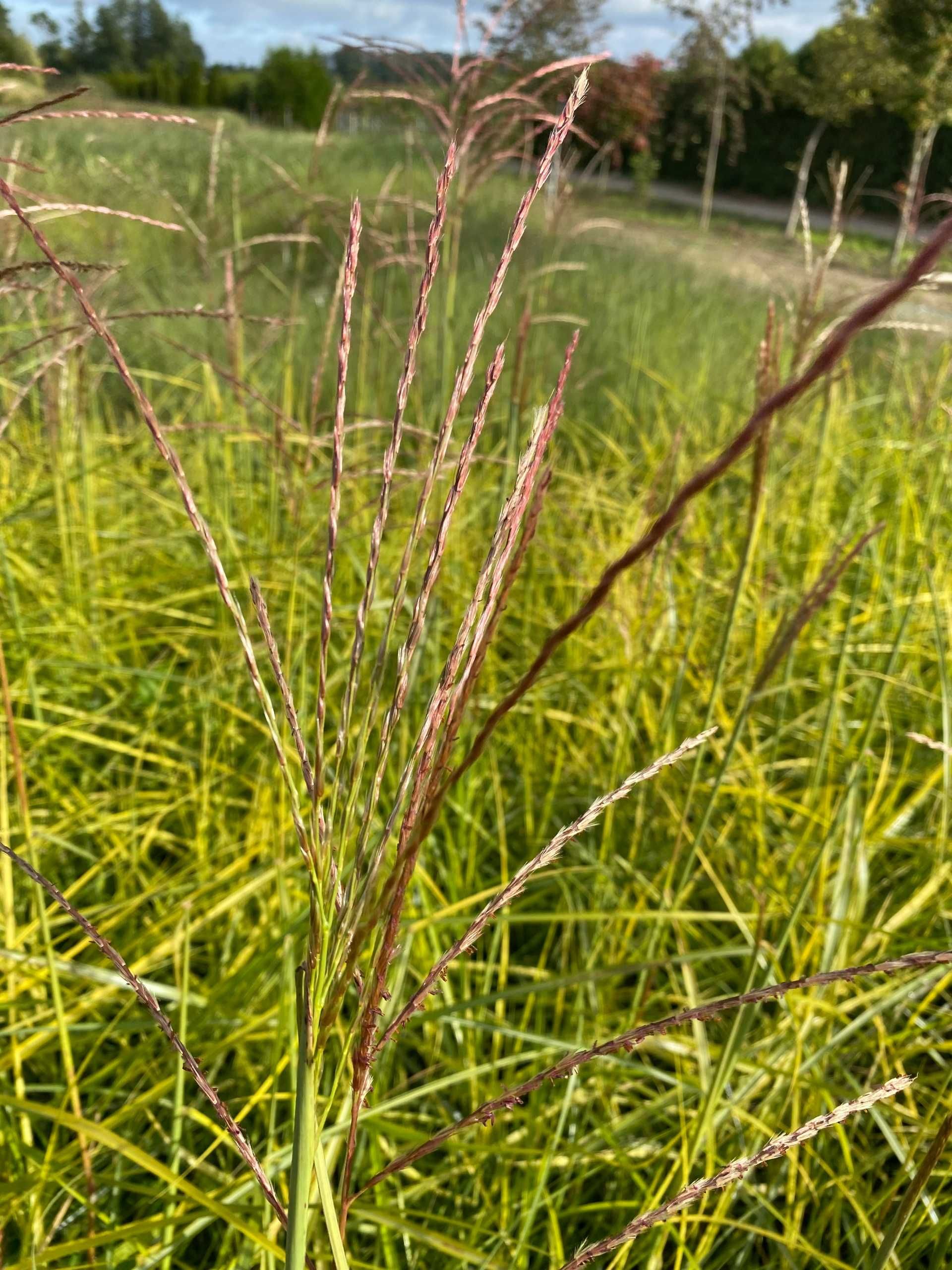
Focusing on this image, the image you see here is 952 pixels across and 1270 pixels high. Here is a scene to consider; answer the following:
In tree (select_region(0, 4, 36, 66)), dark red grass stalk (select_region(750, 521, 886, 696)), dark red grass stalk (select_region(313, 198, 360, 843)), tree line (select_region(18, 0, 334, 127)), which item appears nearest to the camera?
dark red grass stalk (select_region(313, 198, 360, 843))

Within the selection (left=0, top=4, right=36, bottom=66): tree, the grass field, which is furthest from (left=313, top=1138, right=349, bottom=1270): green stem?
(left=0, top=4, right=36, bottom=66): tree

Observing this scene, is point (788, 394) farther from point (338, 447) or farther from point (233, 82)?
point (233, 82)

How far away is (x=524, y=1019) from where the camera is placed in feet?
4.24

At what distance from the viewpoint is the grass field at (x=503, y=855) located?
3.73 feet

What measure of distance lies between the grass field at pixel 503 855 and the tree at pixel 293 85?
32350 millimetres

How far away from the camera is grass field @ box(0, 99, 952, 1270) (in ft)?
3.73

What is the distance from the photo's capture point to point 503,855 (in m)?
1.59

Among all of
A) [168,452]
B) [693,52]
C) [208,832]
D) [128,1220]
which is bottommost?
[128,1220]

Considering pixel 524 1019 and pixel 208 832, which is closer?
pixel 524 1019

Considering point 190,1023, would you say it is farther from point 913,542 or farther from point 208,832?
point 913,542

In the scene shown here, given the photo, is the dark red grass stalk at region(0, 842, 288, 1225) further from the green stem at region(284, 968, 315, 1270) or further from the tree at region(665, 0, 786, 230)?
the tree at region(665, 0, 786, 230)

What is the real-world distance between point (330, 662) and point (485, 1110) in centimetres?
165

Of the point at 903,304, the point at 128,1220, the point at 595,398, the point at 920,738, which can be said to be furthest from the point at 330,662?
the point at 903,304

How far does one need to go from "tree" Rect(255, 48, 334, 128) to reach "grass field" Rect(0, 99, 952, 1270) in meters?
32.3
